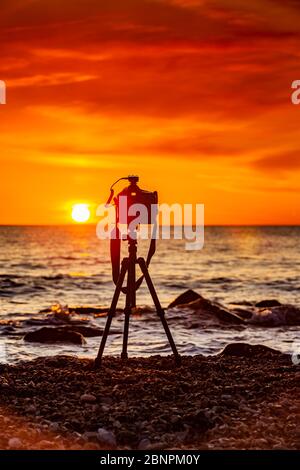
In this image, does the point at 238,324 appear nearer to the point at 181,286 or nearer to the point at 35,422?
the point at 35,422

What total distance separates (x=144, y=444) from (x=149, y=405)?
126 cm

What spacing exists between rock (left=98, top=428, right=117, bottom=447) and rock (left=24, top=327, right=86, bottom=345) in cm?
868

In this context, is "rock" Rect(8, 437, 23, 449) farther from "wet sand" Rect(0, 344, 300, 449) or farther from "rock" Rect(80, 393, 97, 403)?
"rock" Rect(80, 393, 97, 403)

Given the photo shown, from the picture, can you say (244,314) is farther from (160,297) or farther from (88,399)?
(88,399)

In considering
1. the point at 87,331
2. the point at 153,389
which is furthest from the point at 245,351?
the point at 87,331

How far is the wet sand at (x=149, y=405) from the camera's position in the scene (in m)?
7.32

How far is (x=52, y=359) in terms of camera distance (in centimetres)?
1157

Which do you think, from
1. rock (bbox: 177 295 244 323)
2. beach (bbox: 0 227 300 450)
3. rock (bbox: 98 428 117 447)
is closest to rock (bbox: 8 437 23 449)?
beach (bbox: 0 227 300 450)

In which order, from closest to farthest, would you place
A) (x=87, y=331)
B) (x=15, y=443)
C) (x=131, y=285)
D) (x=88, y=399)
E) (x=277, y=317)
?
(x=15, y=443) < (x=88, y=399) < (x=131, y=285) < (x=87, y=331) < (x=277, y=317)

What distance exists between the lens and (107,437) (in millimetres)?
7312

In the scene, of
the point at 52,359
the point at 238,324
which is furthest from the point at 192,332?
the point at 52,359

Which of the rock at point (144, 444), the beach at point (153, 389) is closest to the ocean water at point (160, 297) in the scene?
the beach at point (153, 389)

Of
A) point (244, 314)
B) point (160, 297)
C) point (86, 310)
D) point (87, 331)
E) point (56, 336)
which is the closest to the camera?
point (56, 336)
